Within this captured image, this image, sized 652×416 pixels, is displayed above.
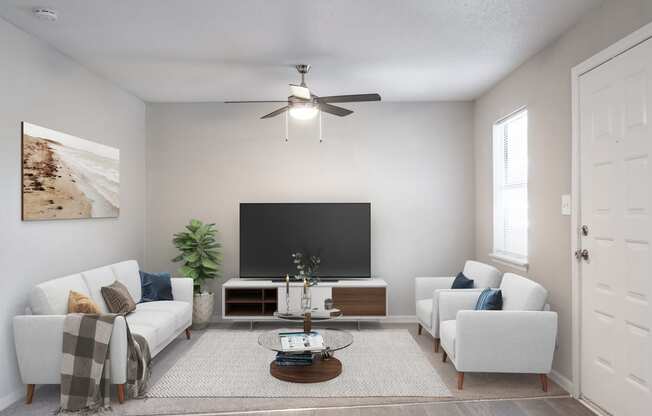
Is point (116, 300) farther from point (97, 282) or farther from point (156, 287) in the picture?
point (156, 287)

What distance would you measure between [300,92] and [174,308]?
240cm

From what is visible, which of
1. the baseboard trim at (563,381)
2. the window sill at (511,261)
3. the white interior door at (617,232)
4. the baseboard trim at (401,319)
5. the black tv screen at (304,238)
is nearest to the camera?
the white interior door at (617,232)

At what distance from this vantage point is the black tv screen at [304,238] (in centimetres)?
552

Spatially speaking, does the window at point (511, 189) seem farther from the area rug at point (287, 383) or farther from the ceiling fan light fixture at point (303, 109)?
the ceiling fan light fixture at point (303, 109)

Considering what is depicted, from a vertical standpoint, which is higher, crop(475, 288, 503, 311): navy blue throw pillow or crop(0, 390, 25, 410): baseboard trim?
crop(475, 288, 503, 311): navy blue throw pillow

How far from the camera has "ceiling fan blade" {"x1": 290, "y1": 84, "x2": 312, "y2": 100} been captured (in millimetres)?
3812

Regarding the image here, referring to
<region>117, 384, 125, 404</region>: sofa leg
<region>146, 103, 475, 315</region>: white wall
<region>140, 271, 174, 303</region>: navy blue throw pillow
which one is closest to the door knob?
<region>146, 103, 475, 315</region>: white wall

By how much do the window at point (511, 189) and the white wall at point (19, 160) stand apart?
13.6 ft

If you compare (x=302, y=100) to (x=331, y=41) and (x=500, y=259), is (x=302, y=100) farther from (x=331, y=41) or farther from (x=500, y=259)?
(x=500, y=259)

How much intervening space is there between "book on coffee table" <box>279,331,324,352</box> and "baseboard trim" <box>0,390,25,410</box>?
196cm

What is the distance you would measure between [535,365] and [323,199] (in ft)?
10.3

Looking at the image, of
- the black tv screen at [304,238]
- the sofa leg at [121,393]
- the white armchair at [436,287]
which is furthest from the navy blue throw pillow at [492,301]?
the sofa leg at [121,393]

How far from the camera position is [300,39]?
3.68 meters

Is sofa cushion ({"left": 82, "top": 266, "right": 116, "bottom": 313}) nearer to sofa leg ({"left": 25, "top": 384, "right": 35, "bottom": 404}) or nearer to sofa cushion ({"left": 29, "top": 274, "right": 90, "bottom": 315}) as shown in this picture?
sofa cushion ({"left": 29, "top": 274, "right": 90, "bottom": 315})
